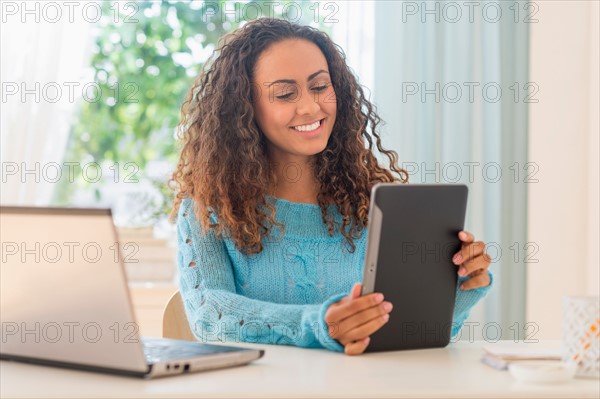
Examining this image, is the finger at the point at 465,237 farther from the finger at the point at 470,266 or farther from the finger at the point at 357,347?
the finger at the point at 357,347

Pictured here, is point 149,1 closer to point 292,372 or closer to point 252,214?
point 252,214

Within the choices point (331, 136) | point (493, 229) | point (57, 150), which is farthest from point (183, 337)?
point (493, 229)

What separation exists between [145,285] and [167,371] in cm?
191

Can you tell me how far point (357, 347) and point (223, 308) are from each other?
0.35m

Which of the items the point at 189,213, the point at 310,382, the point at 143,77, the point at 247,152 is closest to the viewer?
the point at 310,382

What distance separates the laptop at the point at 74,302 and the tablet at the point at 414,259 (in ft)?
0.80

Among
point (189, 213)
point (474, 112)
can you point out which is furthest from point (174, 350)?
point (474, 112)

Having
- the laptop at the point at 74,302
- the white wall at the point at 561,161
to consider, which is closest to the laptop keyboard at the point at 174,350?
the laptop at the point at 74,302

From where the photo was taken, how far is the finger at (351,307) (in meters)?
1.39

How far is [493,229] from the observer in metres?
2.96

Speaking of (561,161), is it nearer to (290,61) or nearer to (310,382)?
(290,61)

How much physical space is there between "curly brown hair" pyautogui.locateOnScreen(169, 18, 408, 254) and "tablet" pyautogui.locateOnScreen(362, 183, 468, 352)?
18.8 inches

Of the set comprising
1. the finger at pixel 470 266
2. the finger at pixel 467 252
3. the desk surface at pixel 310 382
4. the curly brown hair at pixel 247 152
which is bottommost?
the desk surface at pixel 310 382

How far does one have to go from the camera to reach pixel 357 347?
1395mm
